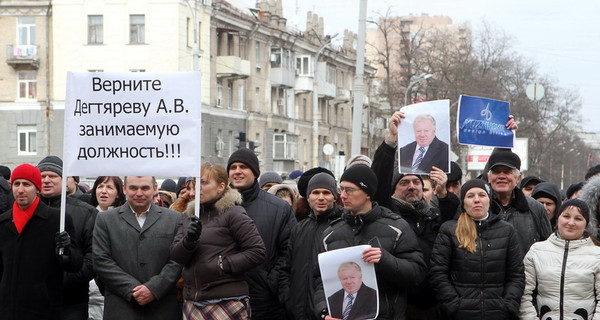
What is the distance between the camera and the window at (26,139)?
51.2 meters

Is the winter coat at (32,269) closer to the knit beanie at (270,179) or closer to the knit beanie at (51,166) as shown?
the knit beanie at (51,166)

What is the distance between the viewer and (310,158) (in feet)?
234

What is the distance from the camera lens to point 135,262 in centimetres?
761

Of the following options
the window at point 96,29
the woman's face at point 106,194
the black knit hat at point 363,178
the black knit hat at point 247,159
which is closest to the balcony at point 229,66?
the window at point 96,29

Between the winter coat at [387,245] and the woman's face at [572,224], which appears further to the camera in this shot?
the woman's face at [572,224]

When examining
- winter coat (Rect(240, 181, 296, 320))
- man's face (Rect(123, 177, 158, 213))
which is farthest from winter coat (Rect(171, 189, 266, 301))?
winter coat (Rect(240, 181, 296, 320))

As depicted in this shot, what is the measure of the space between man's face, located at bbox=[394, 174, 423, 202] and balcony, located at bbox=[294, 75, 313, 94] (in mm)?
59556

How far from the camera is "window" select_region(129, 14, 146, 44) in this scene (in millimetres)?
50688

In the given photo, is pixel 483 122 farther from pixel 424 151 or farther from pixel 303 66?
pixel 303 66

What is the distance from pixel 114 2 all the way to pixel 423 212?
45.0 metres

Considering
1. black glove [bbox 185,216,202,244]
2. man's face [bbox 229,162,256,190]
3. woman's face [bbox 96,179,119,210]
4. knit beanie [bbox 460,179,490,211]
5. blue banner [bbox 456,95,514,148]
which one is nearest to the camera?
black glove [bbox 185,216,202,244]

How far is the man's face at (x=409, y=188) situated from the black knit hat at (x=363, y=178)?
97 cm

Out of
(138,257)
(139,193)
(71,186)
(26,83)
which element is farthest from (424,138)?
(26,83)

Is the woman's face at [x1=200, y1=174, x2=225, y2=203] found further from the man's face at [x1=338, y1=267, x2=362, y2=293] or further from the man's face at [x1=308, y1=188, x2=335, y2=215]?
the man's face at [x1=338, y1=267, x2=362, y2=293]
